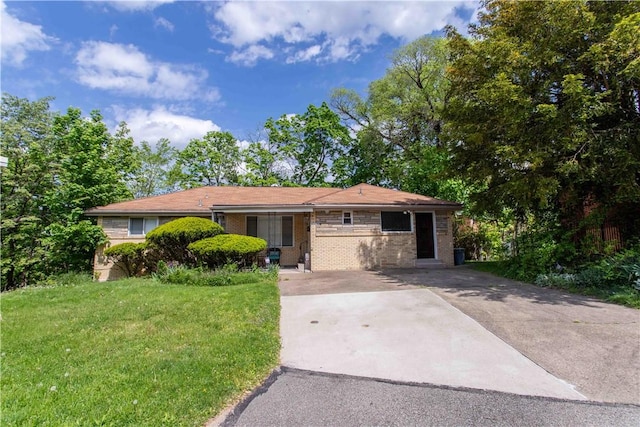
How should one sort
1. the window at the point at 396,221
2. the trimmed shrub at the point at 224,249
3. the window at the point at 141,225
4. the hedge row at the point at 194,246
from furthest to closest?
the window at the point at 141,225
the window at the point at 396,221
the hedge row at the point at 194,246
the trimmed shrub at the point at 224,249

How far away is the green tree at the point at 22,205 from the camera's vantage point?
14609 millimetres

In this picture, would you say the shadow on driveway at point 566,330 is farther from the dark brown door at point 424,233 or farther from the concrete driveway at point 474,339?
the dark brown door at point 424,233

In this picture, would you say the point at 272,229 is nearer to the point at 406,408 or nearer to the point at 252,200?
the point at 252,200

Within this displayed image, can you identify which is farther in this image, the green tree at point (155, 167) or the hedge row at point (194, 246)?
the green tree at point (155, 167)

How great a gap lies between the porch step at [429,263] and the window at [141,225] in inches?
452

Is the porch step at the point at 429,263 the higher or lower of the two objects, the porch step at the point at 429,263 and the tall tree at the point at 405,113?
the lower

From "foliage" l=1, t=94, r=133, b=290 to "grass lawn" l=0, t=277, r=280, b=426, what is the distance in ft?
21.9

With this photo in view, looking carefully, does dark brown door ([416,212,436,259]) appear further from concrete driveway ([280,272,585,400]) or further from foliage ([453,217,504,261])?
concrete driveway ([280,272,585,400])

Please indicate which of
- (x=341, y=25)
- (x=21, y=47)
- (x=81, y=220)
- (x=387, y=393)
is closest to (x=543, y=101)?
(x=341, y=25)

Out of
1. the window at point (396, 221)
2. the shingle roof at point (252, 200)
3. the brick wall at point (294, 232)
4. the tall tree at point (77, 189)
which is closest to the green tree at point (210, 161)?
the shingle roof at point (252, 200)

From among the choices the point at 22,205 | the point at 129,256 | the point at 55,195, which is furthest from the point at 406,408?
the point at 22,205

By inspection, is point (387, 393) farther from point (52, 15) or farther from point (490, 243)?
point (490, 243)

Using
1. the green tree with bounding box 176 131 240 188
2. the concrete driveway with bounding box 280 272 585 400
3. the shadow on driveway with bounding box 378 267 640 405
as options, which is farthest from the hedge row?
the green tree with bounding box 176 131 240 188

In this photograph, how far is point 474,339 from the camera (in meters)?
4.91
